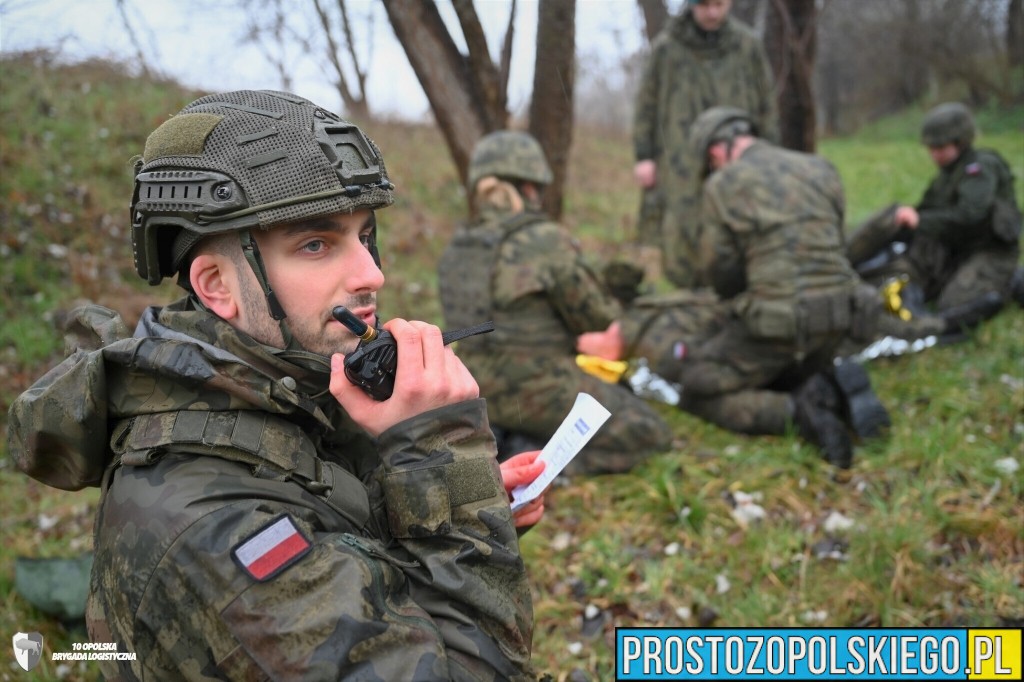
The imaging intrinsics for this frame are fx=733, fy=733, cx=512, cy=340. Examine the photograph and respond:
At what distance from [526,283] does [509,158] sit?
780 millimetres

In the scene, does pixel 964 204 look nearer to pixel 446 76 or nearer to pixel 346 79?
pixel 446 76

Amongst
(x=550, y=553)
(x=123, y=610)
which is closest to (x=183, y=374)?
(x=123, y=610)

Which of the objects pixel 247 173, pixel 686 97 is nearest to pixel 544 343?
pixel 247 173

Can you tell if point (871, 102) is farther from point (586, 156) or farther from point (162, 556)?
point (162, 556)

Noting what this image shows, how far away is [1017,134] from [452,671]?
16626 mm

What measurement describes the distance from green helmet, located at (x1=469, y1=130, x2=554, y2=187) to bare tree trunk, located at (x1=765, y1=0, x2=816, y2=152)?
2853 millimetres

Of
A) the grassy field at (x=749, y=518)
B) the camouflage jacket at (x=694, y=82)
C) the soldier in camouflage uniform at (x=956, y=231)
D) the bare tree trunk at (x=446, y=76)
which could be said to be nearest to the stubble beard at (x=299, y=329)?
the grassy field at (x=749, y=518)

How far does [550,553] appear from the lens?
3.83 m

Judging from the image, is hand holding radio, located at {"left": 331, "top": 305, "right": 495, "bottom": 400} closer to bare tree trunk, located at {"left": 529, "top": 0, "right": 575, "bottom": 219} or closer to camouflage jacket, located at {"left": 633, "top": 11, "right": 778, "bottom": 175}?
bare tree trunk, located at {"left": 529, "top": 0, "right": 575, "bottom": 219}

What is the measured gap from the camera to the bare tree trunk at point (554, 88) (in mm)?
4531

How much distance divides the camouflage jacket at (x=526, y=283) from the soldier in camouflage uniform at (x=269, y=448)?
2601 millimetres

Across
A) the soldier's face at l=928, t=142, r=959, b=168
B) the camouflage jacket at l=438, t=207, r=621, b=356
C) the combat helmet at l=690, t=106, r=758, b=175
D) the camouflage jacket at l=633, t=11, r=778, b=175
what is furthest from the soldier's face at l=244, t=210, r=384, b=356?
the soldier's face at l=928, t=142, r=959, b=168

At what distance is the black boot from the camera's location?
4.33 m

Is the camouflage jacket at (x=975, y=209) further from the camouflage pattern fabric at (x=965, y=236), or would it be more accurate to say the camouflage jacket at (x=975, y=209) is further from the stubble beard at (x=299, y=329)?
the stubble beard at (x=299, y=329)
